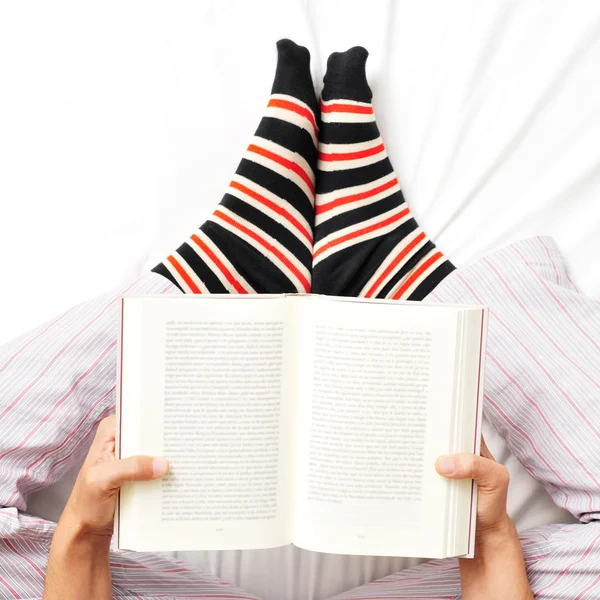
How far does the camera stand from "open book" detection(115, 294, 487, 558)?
537 mm

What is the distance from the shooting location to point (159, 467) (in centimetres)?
54

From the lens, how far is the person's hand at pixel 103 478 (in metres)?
0.54

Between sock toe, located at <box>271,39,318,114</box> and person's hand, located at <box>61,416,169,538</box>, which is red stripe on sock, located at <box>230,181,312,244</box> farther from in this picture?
person's hand, located at <box>61,416,169,538</box>

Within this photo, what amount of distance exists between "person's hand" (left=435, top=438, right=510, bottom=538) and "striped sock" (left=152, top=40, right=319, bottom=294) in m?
0.35

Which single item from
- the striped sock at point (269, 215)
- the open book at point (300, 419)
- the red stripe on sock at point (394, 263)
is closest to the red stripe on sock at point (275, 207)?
the striped sock at point (269, 215)

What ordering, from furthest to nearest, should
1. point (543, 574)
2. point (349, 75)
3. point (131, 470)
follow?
point (349, 75) → point (543, 574) → point (131, 470)

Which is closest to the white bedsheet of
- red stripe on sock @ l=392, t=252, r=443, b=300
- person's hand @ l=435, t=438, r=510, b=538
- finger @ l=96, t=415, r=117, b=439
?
red stripe on sock @ l=392, t=252, r=443, b=300

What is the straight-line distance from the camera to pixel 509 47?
0.81 metres

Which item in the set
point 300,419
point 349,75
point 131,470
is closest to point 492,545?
point 300,419

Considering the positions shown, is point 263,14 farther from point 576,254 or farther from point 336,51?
point 576,254

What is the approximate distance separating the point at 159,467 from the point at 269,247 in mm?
359

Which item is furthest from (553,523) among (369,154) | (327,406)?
(369,154)

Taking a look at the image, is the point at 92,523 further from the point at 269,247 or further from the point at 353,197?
the point at 353,197

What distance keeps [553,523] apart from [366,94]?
1.89ft
